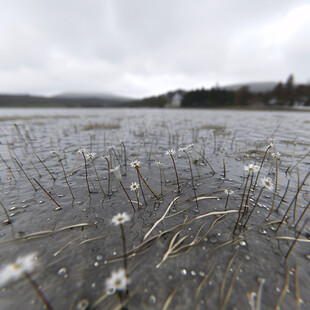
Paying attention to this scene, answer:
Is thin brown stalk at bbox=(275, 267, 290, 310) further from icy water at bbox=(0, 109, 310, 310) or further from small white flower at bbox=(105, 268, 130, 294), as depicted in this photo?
small white flower at bbox=(105, 268, 130, 294)

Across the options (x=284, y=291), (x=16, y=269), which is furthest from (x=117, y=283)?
(x=284, y=291)

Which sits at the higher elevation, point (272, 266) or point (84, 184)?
point (272, 266)

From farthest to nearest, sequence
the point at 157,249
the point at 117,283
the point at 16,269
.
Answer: the point at 157,249 → the point at 117,283 → the point at 16,269

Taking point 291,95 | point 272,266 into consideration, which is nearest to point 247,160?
point 272,266

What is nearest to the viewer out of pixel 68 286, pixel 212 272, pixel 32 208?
pixel 68 286

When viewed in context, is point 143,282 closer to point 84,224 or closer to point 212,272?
point 212,272

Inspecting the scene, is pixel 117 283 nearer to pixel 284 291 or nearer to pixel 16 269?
pixel 16 269

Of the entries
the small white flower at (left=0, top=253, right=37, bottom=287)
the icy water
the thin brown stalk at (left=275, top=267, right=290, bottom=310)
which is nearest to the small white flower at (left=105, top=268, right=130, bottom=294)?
the icy water

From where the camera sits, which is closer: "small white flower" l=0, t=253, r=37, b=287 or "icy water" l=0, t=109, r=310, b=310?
"small white flower" l=0, t=253, r=37, b=287

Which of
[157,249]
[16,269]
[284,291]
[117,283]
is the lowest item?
[157,249]
